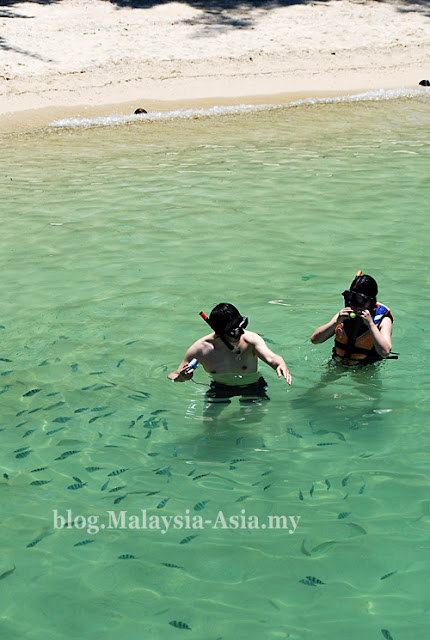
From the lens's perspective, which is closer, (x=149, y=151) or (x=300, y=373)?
(x=300, y=373)

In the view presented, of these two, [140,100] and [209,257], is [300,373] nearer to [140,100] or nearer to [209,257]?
[209,257]

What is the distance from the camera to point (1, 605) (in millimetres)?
5277

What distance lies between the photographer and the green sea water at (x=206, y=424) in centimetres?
527

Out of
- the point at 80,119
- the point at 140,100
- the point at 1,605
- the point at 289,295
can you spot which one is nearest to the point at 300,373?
the point at 289,295

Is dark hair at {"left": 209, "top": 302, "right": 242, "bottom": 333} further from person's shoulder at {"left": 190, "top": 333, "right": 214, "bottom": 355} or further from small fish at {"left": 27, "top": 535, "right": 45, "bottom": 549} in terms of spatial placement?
small fish at {"left": 27, "top": 535, "right": 45, "bottom": 549}

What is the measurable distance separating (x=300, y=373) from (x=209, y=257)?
162 inches

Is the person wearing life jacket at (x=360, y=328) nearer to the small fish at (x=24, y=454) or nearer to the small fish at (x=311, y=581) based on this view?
the small fish at (x=311, y=581)

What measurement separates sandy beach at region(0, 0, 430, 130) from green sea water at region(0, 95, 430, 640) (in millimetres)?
11179

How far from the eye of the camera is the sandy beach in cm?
2520

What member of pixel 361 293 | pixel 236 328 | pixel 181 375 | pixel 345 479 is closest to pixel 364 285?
pixel 361 293

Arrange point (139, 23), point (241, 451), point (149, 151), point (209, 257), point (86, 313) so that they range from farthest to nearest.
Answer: point (139, 23)
point (149, 151)
point (209, 257)
point (86, 313)
point (241, 451)

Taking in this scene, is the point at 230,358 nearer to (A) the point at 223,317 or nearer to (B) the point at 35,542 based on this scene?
(A) the point at 223,317

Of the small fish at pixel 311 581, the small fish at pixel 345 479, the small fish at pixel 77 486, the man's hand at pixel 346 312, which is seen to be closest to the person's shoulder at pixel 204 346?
the man's hand at pixel 346 312

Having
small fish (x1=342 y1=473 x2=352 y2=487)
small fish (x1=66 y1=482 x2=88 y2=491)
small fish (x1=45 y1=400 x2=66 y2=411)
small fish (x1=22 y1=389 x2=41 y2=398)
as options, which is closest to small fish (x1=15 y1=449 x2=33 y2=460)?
small fish (x1=66 y1=482 x2=88 y2=491)
